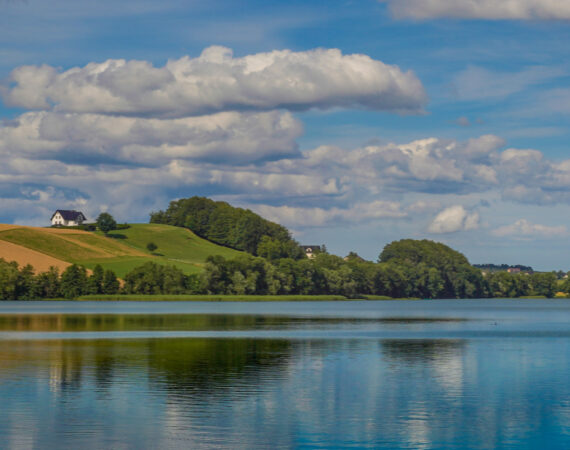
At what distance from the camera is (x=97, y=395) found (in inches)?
1490

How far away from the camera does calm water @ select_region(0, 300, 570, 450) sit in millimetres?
28812

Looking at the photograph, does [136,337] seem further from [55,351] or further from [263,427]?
[263,427]

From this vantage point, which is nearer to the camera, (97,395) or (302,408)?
(302,408)

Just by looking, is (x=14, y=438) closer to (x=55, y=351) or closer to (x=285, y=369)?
(x=285, y=369)

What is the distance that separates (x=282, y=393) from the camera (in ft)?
128

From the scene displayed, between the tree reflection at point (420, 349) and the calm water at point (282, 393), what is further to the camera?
the tree reflection at point (420, 349)

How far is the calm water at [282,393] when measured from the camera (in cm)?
2881

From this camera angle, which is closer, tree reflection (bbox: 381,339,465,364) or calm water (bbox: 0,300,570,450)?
calm water (bbox: 0,300,570,450)

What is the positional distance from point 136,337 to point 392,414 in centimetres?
4604

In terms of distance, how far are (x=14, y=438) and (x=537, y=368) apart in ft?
111

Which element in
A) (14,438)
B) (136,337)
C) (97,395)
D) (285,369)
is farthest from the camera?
(136,337)

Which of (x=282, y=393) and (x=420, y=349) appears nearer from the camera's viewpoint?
(x=282, y=393)

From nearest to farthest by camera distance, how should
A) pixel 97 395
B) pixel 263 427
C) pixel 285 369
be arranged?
pixel 263 427
pixel 97 395
pixel 285 369

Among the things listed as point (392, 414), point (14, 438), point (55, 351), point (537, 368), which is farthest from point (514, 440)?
point (55, 351)
